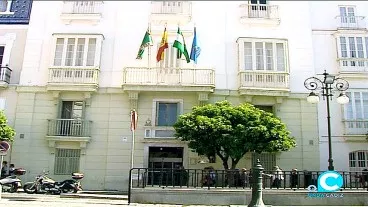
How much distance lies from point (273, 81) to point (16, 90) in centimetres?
1451

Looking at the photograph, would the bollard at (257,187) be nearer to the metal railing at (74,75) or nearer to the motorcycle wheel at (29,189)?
the motorcycle wheel at (29,189)

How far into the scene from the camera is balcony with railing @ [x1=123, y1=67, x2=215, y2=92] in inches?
813

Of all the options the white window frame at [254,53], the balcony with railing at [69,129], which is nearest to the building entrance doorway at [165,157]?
the balcony with railing at [69,129]

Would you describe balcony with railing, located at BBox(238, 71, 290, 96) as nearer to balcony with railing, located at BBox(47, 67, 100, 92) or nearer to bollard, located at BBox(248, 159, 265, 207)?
balcony with railing, located at BBox(47, 67, 100, 92)

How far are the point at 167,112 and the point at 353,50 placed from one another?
11.4 m

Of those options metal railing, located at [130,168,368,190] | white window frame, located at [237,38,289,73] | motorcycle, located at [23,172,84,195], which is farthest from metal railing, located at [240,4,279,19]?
motorcycle, located at [23,172,84,195]

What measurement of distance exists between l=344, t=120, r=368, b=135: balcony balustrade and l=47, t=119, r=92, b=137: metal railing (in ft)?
47.1

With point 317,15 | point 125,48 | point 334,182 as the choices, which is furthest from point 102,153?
point 317,15

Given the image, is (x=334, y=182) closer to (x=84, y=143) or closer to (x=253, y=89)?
(x=253, y=89)

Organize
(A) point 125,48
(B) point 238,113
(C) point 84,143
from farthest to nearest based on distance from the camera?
1. (A) point 125,48
2. (C) point 84,143
3. (B) point 238,113

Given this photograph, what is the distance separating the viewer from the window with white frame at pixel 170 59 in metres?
21.6

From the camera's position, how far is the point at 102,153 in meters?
20.9

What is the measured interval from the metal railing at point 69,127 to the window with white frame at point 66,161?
3.16 ft

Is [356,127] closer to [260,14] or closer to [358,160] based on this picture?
[358,160]
